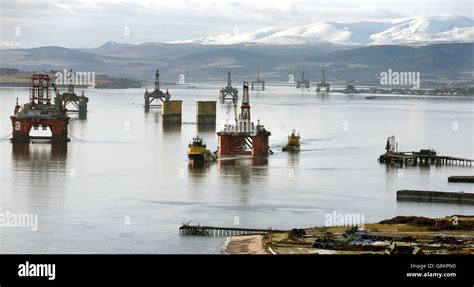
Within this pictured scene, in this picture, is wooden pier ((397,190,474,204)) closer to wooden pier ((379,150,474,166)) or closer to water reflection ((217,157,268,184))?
water reflection ((217,157,268,184))

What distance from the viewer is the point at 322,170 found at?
3419cm

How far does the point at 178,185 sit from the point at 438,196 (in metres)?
6.45

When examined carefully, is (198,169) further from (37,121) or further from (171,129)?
(171,129)

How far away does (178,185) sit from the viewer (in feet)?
97.3

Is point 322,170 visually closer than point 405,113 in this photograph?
Yes

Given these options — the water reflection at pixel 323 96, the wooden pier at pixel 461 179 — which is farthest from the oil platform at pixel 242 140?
the water reflection at pixel 323 96

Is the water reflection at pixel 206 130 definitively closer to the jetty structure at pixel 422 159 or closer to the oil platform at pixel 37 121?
the oil platform at pixel 37 121

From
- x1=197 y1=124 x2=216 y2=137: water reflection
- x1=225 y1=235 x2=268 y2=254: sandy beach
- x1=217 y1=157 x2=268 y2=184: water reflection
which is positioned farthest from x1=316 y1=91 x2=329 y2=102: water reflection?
x1=225 y1=235 x2=268 y2=254: sandy beach

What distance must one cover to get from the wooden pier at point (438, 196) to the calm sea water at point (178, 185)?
0.39 meters

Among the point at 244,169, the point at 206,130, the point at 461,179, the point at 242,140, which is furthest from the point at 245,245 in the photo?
the point at 206,130

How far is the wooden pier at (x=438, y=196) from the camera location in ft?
88.1
